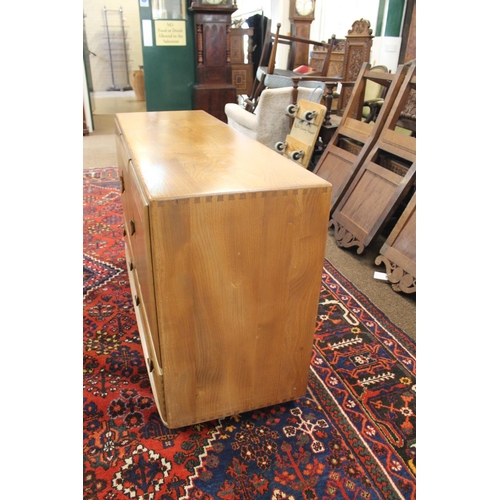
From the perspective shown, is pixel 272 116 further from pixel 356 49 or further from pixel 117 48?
pixel 117 48

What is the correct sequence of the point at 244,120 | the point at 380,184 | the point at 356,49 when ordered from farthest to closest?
the point at 356,49 → the point at 244,120 → the point at 380,184

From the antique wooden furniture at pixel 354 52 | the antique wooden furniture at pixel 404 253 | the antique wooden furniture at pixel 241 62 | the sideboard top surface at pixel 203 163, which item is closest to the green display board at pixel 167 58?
the antique wooden furniture at pixel 354 52

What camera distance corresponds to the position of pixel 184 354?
1.17m

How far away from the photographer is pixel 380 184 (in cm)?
243

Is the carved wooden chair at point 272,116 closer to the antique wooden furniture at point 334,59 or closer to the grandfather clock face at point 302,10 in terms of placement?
the antique wooden furniture at point 334,59

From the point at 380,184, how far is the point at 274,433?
1.65 meters

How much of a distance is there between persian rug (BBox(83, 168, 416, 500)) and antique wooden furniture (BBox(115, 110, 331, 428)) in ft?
0.30

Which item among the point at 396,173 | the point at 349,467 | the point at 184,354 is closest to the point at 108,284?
the point at 184,354

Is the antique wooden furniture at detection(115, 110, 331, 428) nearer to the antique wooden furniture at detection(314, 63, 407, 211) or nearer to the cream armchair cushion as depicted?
the antique wooden furniture at detection(314, 63, 407, 211)

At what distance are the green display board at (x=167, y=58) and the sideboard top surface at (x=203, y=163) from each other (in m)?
3.98

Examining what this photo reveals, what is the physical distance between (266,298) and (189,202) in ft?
1.23

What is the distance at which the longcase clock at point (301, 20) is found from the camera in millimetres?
6820

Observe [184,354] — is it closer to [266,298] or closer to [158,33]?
[266,298]

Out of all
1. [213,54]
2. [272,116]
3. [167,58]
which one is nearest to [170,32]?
[167,58]
